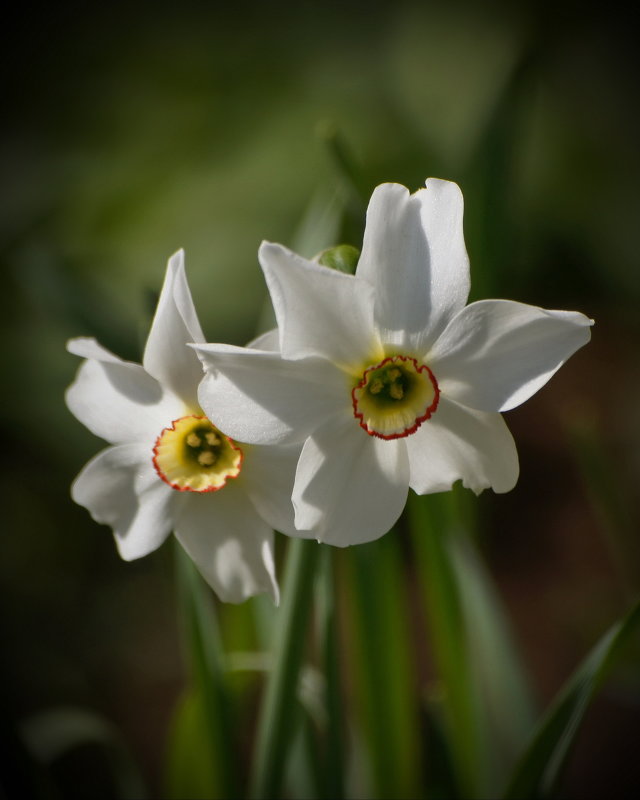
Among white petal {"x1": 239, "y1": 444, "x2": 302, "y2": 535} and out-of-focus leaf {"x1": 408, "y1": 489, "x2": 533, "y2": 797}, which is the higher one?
white petal {"x1": 239, "y1": 444, "x2": 302, "y2": 535}

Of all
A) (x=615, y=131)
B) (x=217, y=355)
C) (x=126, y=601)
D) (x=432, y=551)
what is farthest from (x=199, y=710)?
(x=615, y=131)

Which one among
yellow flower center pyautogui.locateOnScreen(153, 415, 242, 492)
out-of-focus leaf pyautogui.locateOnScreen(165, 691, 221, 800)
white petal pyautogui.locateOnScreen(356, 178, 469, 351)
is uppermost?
white petal pyautogui.locateOnScreen(356, 178, 469, 351)

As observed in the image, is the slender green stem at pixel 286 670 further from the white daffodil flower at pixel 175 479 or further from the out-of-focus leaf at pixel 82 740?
the out-of-focus leaf at pixel 82 740

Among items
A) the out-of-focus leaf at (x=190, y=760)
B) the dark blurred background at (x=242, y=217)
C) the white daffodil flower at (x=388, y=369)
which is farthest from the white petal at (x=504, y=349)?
the dark blurred background at (x=242, y=217)

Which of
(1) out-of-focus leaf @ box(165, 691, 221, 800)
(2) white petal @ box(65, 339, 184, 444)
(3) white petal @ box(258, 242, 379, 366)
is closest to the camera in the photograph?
(3) white petal @ box(258, 242, 379, 366)

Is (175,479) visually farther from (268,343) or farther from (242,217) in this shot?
(242,217)

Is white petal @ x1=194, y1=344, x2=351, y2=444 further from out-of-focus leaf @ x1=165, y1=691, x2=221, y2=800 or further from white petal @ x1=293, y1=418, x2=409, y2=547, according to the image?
out-of-focus leaf @ x1=165, y1=691, x2=221, y2=800

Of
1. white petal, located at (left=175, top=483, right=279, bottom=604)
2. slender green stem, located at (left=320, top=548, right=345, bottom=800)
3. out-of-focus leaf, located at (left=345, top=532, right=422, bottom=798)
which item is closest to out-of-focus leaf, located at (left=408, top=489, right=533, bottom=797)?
out-of-focus leaf, located at (left=345, top=532, right=422, bottom=798)

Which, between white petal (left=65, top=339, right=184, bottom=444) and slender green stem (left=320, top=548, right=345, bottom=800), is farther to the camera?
slender green stem (left=320, top=548, right=345, bottom=800)
